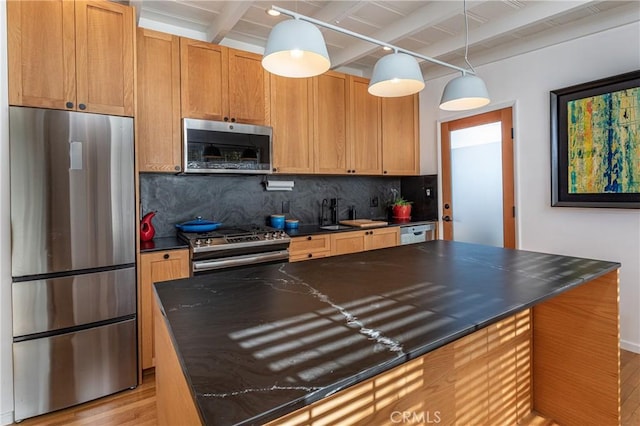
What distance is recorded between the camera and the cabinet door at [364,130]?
12.5 feet

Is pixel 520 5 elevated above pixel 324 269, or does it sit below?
above

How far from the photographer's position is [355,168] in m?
3.84

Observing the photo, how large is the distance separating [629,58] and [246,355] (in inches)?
139

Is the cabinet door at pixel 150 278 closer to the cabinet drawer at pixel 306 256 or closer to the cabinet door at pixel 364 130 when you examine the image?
the cabinet drawer at pixel 306 256

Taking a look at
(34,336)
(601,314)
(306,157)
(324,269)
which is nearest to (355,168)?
(306,157)

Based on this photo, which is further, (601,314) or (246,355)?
(601,314)

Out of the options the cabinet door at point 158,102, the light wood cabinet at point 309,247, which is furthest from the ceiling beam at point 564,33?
the cabinet door at point 158,102

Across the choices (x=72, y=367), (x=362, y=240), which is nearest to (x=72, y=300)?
(x=72, y=367)

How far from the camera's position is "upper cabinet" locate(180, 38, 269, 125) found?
284 centimetres

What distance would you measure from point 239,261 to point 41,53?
5.96 feet

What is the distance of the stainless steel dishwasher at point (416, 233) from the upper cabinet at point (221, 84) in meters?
1.94

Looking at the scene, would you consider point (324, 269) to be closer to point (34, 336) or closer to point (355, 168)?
point (34, 336)

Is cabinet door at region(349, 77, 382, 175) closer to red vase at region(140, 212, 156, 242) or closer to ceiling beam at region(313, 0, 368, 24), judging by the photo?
ceiling beam at region(313, 0, 368, 24)

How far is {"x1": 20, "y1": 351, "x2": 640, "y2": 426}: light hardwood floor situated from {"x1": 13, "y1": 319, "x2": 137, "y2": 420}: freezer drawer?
1.9 inches
